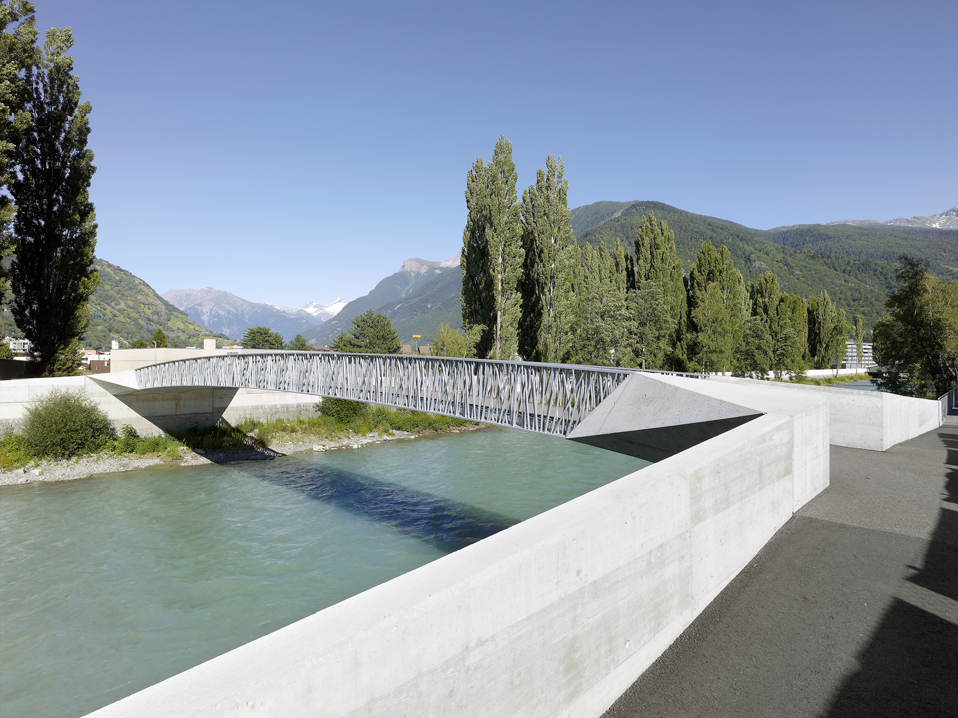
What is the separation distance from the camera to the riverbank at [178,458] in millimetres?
18859

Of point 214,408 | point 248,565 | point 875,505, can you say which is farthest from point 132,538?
point 875,505

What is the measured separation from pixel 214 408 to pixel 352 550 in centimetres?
1570

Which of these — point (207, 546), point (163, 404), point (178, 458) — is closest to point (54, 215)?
point (163, 404)

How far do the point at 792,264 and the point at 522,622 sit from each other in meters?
189

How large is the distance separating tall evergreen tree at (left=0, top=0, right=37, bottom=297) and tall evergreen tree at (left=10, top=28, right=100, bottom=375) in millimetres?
1102

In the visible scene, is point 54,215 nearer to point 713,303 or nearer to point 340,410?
point 340,410

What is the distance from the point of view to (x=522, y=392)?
1146 centimetres

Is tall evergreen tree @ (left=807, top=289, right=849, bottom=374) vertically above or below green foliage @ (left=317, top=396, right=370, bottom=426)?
above

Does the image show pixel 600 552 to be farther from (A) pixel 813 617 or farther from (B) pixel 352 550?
(B) pixel 352 550

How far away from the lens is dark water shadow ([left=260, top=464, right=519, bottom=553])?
1372cm

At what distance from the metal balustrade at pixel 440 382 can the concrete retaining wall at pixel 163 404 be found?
245 centimetres

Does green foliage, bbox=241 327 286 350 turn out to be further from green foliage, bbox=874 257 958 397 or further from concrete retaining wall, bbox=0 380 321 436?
green foliage, bbox=874 257 958 397

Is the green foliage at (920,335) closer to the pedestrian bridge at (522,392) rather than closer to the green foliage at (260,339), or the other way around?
the pedestrian bridge at (522,392)

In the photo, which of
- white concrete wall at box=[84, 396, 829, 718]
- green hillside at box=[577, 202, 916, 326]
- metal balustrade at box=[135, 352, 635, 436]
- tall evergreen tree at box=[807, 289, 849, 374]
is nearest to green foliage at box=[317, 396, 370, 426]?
metal balustrade at box=[135, 352, 635, 436]
